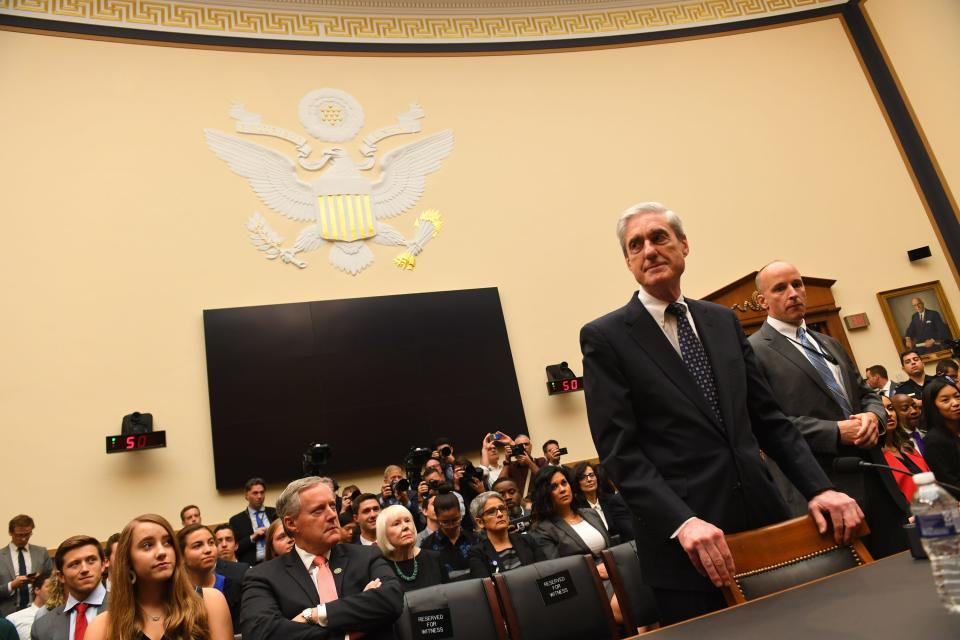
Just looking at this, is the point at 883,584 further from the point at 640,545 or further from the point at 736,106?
the point at 736,106

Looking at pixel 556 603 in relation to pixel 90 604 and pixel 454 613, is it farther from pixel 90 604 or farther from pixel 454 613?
pixel 90 604

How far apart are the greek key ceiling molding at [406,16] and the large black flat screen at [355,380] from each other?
3342mm

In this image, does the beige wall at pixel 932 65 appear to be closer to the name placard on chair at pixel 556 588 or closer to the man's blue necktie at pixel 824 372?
the man's blue necktie at pixel 824 372

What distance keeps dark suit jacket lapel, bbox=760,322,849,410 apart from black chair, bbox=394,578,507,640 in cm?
146

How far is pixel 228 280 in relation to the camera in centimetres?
693

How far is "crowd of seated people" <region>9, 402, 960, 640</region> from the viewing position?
2.28 m

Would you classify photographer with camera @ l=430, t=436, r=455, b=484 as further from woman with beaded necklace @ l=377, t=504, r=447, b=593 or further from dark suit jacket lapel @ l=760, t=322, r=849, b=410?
dark suit jacket lapel @ l=760, t=322, r=849, b=410

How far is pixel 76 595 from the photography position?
3.42 meters

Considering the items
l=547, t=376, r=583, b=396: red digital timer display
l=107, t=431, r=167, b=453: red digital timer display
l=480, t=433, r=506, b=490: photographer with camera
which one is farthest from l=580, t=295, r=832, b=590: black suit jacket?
l=547, t=376, r=583, b=396: red digital timer display

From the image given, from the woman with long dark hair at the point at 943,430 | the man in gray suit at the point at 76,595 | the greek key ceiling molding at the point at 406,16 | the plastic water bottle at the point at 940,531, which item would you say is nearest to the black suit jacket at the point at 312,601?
the man in gray suit at the point at 76,595

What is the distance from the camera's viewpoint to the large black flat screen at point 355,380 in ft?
21.2

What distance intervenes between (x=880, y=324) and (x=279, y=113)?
7331 millimetres

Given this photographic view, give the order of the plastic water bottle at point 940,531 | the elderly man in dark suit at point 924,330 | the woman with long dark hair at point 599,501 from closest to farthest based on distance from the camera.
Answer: the plastic water bottle at point 940,531, the woman with long dark hair at point 599,501, the elderly man in dark suit at point 924,330

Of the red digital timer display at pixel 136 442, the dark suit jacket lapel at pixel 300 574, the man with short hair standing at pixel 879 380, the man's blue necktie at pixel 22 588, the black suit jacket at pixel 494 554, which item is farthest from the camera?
the man with short hair standing at pixel 879 380
